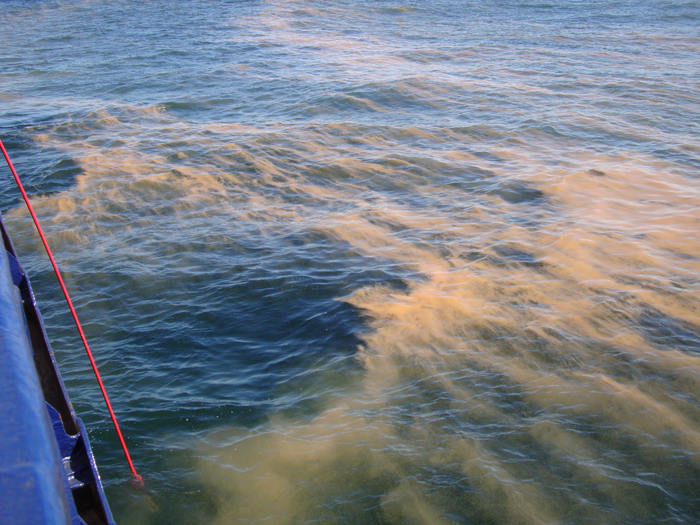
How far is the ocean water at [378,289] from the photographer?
3.93 m

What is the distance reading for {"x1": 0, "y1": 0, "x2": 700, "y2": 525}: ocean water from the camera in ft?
12.9

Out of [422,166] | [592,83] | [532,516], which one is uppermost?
[592,83]

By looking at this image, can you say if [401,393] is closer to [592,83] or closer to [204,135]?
[204,135]

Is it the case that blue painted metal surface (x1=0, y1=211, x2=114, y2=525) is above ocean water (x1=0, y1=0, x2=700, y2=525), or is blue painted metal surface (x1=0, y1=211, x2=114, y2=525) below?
above

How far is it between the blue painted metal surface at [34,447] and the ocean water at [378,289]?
1.71 metres

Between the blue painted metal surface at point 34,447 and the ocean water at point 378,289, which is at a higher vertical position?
the blue painted metal surface at point 34,447

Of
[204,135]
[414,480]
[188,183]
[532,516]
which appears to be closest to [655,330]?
[532,516]

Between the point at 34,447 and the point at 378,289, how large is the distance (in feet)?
15.2

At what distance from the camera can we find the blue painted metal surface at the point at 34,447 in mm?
1513

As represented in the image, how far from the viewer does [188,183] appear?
8867 millimetres

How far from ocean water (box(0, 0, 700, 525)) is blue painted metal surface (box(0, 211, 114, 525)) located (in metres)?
1.71

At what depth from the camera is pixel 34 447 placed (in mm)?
1679

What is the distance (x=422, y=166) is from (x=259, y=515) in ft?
23.5

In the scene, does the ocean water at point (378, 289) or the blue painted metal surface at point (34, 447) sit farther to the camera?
the ocean water at point (378, 289)
